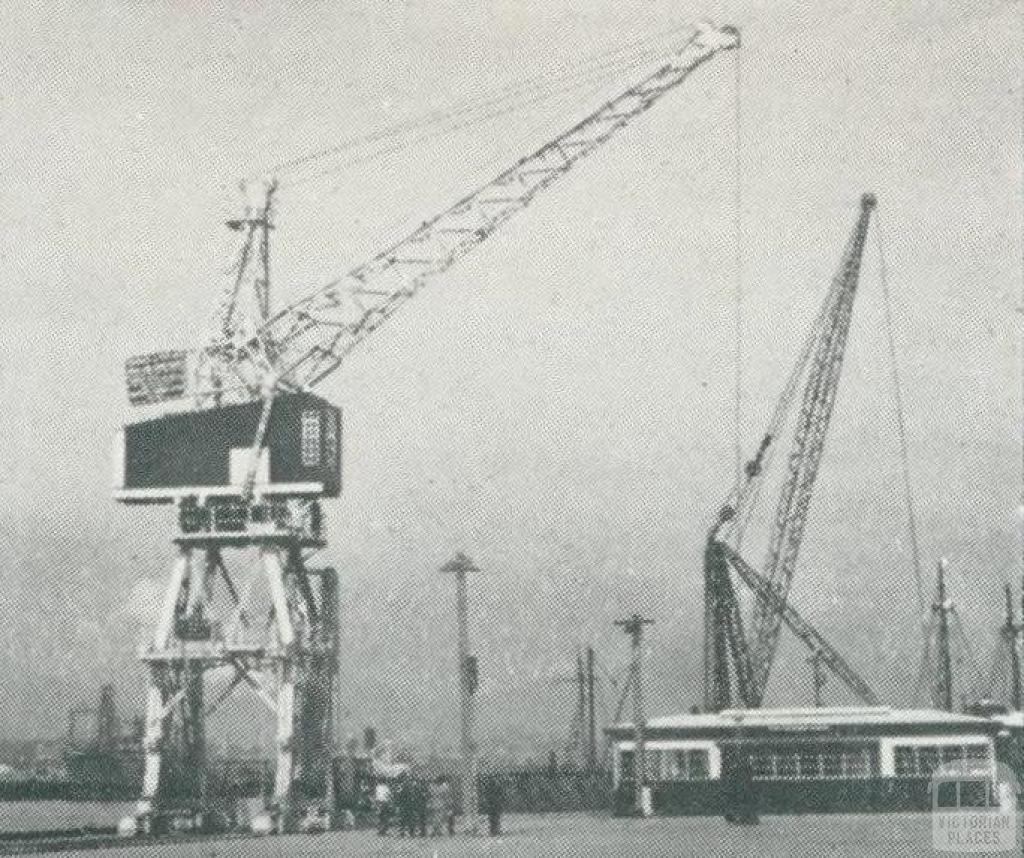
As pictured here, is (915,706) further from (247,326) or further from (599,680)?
(247,326)

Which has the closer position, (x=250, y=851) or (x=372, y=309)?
(x=250, y=851)

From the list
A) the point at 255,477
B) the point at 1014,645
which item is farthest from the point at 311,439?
the point at 1014,645

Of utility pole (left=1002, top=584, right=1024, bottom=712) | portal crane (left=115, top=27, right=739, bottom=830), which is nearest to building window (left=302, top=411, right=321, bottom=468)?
portal crane (left=115, top=27, right=739, bottom=830)

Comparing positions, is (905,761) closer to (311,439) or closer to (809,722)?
(809,722)

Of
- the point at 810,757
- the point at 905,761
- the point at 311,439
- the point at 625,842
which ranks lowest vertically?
the point at 625,842

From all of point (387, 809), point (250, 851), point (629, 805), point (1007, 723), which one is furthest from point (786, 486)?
point (250, 851)

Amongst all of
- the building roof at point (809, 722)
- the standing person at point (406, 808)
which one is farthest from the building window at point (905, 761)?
the standing person at point (406, 808)

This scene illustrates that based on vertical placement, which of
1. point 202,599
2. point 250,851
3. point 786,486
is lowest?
point 250,851
